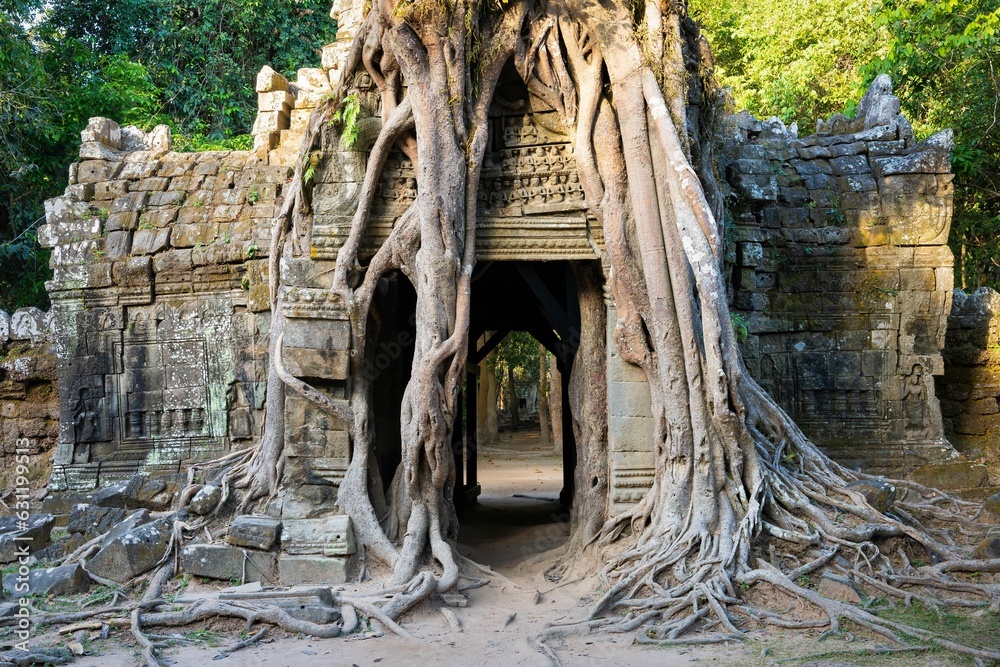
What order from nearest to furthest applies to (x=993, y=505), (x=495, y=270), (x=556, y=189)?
(x=993, y=505)
(x=556, y=189)
(x=495, y=270)

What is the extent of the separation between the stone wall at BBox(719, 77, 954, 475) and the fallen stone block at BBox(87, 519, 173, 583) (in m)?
4.84

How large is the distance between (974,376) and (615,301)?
3.99 metres

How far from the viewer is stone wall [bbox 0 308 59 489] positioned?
8.73 metres

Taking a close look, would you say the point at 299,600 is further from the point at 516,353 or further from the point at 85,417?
the point at 516,353

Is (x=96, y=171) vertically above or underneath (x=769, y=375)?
above

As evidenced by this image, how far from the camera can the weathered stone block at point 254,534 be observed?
5.80 meters

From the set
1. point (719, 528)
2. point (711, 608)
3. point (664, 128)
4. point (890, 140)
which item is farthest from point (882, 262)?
point (711, 608)

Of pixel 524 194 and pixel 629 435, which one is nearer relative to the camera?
pixel 629 435

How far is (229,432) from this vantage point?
7.85 meters

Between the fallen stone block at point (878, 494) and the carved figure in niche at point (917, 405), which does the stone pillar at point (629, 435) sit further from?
the carved figure in niche at point (917, 405)

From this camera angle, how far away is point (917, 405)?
7.46 metres

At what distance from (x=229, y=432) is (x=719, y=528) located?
444cm

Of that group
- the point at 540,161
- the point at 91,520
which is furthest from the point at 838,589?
the point at 91,520

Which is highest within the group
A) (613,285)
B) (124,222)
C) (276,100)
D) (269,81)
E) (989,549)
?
(269,81)
